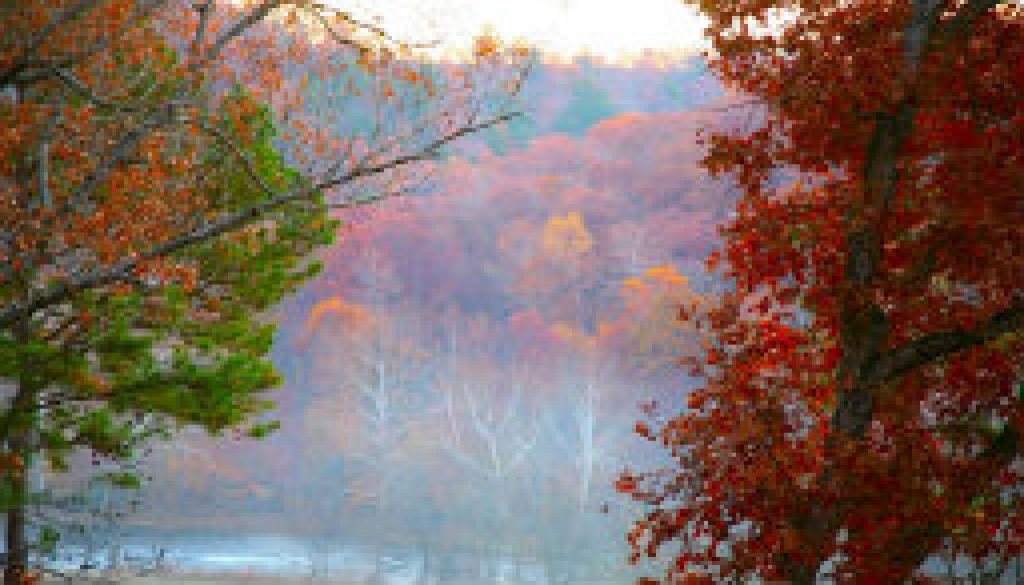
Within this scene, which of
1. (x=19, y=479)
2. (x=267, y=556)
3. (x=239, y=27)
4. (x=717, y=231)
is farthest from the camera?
(x=267, y=556)

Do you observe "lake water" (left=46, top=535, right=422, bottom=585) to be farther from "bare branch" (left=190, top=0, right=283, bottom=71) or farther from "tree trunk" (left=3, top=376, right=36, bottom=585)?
"bare branch" (left=190, top=0, right=283, bottom=71)

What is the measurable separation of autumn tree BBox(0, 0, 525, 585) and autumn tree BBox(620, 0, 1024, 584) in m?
2.11

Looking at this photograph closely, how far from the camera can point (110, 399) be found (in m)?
9.77

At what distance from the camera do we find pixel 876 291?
24.5ft

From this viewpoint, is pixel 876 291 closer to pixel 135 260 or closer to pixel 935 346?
pixel 935 346

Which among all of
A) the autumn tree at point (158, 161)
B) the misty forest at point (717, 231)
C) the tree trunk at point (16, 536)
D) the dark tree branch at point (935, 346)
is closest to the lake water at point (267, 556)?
the tree trunk at point (16, 536)

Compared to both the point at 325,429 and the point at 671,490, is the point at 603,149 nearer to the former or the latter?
the point at 325,429

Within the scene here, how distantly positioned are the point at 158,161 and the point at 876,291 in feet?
17.4

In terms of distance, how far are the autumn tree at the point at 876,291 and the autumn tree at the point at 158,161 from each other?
6.92 ft

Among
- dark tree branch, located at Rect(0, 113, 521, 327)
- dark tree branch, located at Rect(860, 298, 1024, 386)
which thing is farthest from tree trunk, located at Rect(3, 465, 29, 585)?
dark tree branch, located at Rect(860, 298, 1024, 386)

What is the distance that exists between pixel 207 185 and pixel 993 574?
6.73 meters

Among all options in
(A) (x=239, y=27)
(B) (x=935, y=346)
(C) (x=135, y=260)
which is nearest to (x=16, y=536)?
(C) (x=135, y=260)

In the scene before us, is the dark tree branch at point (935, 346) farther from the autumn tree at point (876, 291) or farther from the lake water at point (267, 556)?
the lake water at point (267, 556)

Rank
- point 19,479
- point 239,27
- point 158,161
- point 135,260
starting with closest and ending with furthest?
point 135,260
point 239,27
point 158,161
point 19,479
